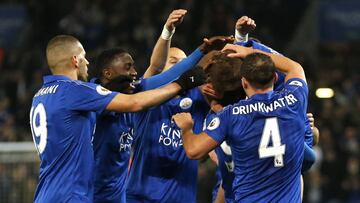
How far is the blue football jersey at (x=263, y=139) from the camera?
5539mm

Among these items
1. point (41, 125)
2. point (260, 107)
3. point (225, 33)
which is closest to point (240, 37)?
point (260, 107)

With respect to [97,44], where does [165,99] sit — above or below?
below

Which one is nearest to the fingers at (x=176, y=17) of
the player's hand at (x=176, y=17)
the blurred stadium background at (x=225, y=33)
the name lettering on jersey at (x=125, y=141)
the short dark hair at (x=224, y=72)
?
the player's hand at (x=176, y=17)

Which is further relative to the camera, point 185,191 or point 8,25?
point 8,25

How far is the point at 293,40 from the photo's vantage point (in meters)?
18.5

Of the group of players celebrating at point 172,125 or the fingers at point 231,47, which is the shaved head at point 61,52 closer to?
the group of players celebrating at point 172,125

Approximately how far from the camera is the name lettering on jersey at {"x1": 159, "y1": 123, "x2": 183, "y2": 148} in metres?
6.57

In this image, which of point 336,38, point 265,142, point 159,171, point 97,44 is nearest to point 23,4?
point 97,44

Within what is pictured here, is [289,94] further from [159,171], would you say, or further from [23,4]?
[23,4]

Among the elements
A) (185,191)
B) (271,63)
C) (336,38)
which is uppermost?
(336,38)

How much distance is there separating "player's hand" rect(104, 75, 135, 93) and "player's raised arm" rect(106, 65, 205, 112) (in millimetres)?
447

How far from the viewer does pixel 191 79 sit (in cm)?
586

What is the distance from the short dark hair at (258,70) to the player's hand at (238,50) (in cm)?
26

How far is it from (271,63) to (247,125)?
456mm
